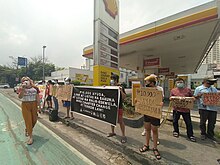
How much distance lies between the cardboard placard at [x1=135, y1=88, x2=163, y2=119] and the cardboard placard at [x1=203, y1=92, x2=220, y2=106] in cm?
163

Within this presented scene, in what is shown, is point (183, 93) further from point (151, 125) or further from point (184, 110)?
point (151, 125)

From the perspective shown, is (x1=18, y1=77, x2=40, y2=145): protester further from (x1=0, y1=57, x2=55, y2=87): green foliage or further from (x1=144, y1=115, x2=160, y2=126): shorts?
(x1=0, y1=57, x2=55, y2=87): green foliage

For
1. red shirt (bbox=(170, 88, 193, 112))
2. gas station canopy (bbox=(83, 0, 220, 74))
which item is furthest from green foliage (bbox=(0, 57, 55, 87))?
red shirt (bbox=(170, 88, 193, 112))

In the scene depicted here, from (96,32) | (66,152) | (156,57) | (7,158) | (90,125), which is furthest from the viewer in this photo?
(156,57)

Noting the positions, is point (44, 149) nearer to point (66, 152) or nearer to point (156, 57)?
point (66, 152)

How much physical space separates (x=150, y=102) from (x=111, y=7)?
6.43 m

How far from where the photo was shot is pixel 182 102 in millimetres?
4242

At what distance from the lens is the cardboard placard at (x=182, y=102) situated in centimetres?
412

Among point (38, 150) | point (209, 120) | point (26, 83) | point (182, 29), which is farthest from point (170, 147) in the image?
point (182, 29)

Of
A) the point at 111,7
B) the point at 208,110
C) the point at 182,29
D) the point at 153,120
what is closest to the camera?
the point at 153,120

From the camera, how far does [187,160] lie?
319 centimetres

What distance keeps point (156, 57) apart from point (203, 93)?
9280mm

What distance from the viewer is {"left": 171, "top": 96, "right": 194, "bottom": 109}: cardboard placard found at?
4.12 meters

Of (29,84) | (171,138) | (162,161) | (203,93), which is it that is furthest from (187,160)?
(29,84)
